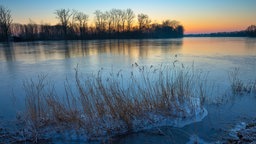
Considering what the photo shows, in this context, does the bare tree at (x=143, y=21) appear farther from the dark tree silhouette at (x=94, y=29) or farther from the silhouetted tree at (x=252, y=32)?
the silhouetted tree at (x=252, y=32)

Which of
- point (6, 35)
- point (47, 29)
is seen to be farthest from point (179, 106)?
point (47, 29)

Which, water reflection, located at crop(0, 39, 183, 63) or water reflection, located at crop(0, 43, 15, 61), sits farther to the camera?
water reflection, located at crop(0, 39, 183, 63)

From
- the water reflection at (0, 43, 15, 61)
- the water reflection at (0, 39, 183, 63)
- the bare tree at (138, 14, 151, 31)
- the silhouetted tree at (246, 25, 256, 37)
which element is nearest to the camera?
the water reflection at (0, 43, 15, 61)

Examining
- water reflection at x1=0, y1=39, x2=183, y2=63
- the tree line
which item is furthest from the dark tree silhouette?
water reflection at x1=0, y1=39, x2=183, y2=63

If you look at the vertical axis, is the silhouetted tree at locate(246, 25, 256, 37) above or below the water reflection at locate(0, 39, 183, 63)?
above

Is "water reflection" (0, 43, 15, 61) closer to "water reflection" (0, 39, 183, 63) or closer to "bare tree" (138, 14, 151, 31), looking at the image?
"water reflection" (0, 39, 183, 63)

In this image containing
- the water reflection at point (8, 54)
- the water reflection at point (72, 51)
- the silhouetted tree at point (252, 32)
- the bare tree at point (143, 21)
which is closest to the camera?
the water reflection at point (8, 54)

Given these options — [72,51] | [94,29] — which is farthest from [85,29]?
[72,51]

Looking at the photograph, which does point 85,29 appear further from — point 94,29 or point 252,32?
point 252,32

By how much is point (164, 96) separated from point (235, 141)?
4.84ft

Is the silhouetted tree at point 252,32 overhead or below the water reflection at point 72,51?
overhead

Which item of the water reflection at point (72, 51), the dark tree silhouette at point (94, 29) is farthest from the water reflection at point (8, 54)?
the dark tree silhouette at point (94, 29)

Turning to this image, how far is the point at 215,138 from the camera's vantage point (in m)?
2.76

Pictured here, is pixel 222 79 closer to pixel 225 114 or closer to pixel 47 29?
pixel 225 114
